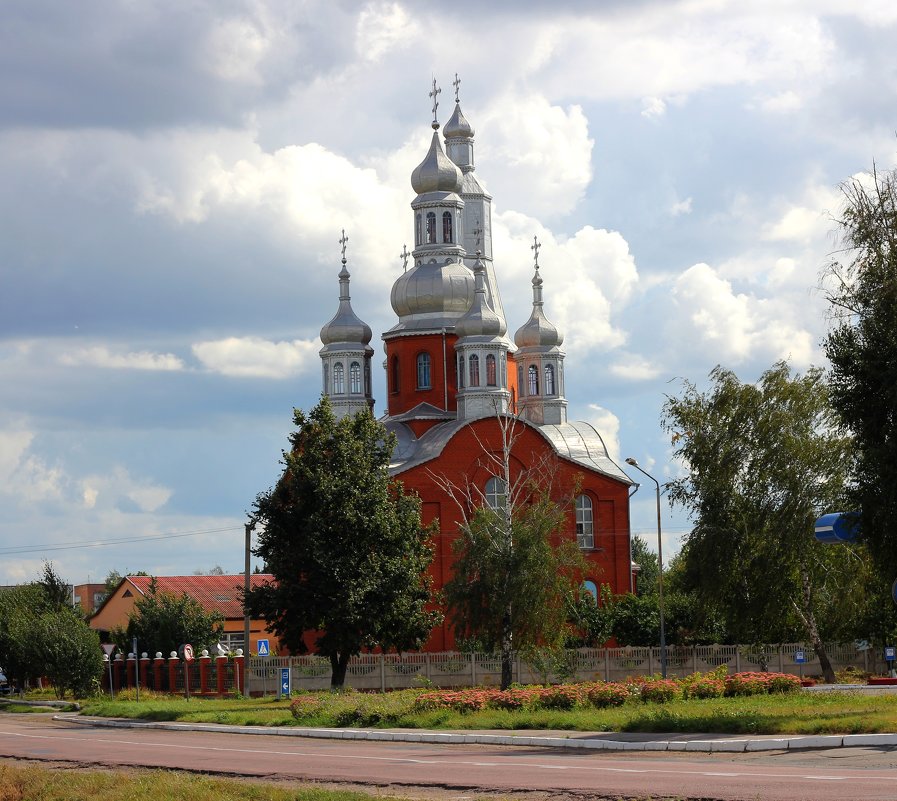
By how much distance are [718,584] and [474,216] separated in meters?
34.1

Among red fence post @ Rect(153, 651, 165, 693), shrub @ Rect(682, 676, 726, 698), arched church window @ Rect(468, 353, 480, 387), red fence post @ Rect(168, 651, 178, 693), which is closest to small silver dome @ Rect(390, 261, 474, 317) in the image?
arched church window @ Rect(468, 353, 480, 387)

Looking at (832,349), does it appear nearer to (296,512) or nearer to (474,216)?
(296,512)

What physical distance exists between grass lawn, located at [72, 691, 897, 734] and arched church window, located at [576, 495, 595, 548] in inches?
1010

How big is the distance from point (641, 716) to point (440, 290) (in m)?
40.6

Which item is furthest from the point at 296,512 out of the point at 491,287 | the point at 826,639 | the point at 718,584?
the point at 491,287

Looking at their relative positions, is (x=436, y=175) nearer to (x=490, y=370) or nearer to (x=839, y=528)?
(x=490, y=370)

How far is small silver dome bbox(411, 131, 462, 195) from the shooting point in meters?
64.8

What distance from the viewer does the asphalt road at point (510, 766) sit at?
50.2 ft

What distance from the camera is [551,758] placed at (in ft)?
68.0

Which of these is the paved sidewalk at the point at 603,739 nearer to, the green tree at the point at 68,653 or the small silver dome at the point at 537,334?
the green tree at the point at 68,653

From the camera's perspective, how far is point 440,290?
209 ft

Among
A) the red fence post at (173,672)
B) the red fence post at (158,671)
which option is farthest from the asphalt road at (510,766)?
the red fence post at (158,671)

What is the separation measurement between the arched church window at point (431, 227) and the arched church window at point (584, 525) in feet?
45.9

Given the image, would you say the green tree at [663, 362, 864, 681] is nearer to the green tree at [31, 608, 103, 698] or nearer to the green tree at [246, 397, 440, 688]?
the green tree at [246, 397, 440, 688]
